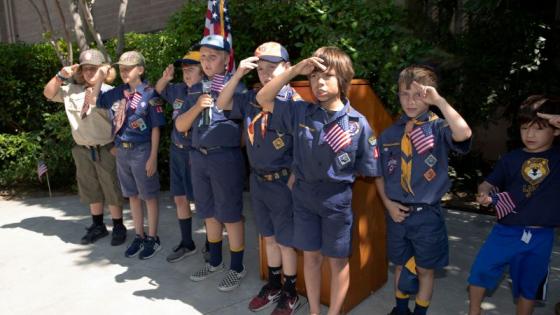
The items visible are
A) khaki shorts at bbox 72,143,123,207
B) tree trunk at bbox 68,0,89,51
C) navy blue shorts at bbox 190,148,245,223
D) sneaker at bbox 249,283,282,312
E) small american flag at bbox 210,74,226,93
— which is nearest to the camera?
sneaker at bbox 249,283,282,312

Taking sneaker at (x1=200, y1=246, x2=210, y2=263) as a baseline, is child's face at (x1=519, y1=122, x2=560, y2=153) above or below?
above

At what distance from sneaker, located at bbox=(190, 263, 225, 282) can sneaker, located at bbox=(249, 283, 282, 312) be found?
62 cm

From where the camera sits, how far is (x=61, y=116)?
244 inches

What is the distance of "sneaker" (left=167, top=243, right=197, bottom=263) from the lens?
398 centimetres

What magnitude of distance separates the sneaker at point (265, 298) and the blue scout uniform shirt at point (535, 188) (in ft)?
5.20

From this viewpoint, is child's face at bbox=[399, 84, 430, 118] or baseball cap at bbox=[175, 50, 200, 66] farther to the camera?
baseball cap at bbox=[175, 50, 200, 66]

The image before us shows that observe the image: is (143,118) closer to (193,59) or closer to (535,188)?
(193,59)

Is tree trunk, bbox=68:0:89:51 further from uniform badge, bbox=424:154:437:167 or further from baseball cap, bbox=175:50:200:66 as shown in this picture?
uniform badge, bbox=424:154:437:167

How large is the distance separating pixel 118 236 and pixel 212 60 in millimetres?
2287

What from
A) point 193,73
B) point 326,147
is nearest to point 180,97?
point 193,73

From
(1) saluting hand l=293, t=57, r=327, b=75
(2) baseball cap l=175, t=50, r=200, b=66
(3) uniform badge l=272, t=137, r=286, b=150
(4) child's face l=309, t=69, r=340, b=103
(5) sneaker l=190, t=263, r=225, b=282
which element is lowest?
(5) sneaker l=190, t=263, r=225, b=282

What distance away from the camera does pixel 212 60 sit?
10.5ft

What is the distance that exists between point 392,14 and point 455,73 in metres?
0.74

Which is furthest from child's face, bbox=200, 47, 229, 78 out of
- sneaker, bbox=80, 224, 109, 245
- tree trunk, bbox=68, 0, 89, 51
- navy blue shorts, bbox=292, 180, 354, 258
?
tree trunk, bbox=68, 0, 89, 51
